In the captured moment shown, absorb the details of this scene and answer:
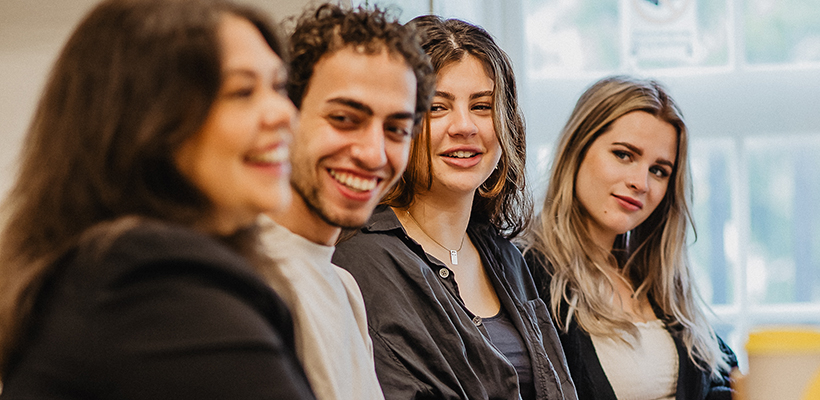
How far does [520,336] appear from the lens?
5.08 feet

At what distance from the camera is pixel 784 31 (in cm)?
322

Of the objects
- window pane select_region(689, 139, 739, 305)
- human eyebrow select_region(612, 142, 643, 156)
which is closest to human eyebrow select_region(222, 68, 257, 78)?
human eyebrow select_region(612, 142, 643, 156)

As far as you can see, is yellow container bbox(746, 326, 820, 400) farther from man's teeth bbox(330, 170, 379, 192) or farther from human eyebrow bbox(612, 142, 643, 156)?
human eyebrow bbox(612, 142, 643, 156)

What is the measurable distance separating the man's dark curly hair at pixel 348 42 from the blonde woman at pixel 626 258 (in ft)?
3.32

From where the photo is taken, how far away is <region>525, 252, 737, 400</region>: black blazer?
1.76m

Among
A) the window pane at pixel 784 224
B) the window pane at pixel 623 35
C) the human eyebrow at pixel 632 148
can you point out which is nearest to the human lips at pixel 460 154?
the human eyebrow at pixel 632 148

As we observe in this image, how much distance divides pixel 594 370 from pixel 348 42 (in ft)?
3.78

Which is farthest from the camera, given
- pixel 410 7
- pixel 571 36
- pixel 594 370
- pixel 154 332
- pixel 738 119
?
pixel 571 36

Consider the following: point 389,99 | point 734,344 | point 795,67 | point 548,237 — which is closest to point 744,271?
point 734,344

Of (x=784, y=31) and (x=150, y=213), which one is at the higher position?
(x=784, y=31)

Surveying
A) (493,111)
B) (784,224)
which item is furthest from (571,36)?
(493,111)

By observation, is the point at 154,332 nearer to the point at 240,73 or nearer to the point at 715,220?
the point at 240,73

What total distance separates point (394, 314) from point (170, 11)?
2.58 ft

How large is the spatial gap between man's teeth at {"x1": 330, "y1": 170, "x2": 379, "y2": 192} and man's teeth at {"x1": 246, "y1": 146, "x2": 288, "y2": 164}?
305 mm
